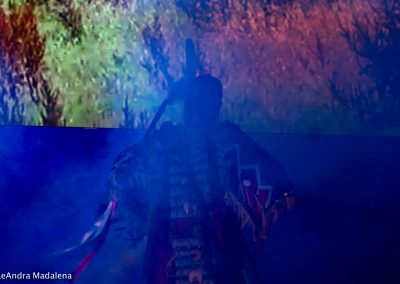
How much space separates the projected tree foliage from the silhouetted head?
46 millimetres

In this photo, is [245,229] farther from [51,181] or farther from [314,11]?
[314,11]

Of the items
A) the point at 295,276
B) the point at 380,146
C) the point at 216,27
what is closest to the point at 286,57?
the point at 216,27

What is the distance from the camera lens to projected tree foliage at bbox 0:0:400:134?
7.52ft

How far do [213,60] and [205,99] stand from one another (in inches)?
7.0

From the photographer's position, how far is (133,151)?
229 centimetres

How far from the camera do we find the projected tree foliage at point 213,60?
2291 millimetres

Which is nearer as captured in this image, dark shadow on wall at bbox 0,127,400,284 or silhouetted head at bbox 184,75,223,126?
dark shadow on wall at bbox 0,127,400,284

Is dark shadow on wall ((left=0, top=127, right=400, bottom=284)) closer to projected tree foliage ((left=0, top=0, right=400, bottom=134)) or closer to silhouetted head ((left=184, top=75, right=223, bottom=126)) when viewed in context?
projected tree foliage ((left=0, top=0, right=400, bottom=134))

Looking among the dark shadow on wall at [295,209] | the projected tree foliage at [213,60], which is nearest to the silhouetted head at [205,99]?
the projected tree foliage at [213,60]

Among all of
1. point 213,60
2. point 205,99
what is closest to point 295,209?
point 205,99

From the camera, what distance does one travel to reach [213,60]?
7.83ft

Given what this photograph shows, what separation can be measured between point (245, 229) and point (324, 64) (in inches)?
32.7

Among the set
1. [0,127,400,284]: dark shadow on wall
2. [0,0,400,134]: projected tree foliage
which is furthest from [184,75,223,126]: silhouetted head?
[0,127,400,284]: dark shadow on wall

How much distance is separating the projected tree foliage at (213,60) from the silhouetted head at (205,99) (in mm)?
46
